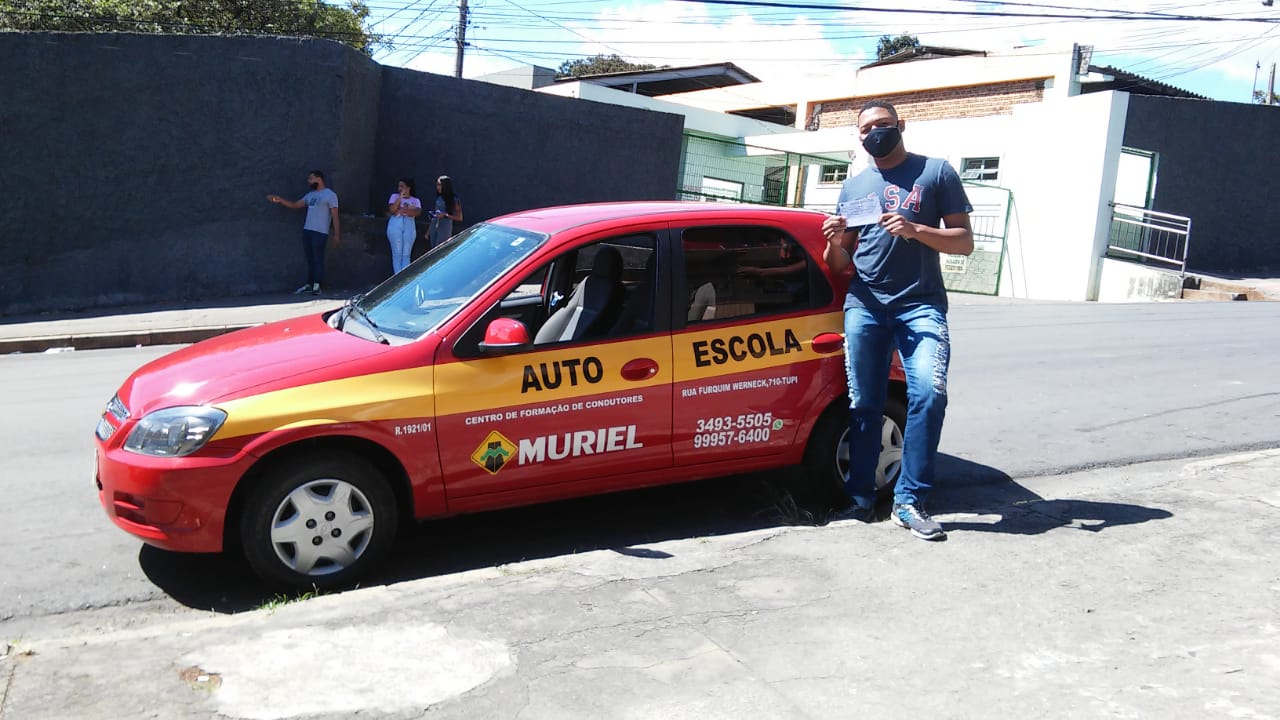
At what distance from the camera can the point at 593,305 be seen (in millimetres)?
4961

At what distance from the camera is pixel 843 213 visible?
17.0 ft

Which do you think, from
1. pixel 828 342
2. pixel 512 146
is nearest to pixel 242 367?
pixel 828 342

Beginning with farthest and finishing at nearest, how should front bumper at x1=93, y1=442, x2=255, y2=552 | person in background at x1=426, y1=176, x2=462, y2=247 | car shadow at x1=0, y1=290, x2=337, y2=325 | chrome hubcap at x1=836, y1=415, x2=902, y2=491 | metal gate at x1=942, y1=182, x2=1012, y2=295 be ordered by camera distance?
metal gate at x1=942, y1=182, x2=1012, y2=295
person in background at x1=426, y1=176, x2=462, y2=247
car shadow at x1=0, y1=290, x2=337, y2=325
chrome hubcap at x1=836, y1=415, x2=902, y2=491
front bumper at x1=93, y1=442, x2=255, y2=552

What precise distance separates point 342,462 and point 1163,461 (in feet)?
17.1

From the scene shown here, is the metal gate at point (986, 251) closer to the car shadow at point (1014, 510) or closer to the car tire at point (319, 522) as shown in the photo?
the car shadow at point (1014, 510)

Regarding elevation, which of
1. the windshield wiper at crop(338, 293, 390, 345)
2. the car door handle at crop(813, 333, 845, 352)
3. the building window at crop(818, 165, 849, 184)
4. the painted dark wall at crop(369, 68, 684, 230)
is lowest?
the windshield wiper at crop(338, 293, 390, 345)

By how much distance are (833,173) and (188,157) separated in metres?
16.6

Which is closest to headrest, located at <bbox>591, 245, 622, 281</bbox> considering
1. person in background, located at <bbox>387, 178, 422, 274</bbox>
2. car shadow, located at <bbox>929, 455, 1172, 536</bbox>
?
car shadow, located at <bbox>929, 455, 1172, 536</bbox>

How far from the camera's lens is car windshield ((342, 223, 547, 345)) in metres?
4.77

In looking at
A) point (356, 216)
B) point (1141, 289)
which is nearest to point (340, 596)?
point (356, 216)

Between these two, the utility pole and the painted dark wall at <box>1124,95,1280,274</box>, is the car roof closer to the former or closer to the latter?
the painted dark wall at <box>1124,95,1280,274</box>

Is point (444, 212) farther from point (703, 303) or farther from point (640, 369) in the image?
point (640, 369)

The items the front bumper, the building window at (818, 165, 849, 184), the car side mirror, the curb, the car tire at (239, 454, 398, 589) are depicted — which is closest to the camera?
the front bumper

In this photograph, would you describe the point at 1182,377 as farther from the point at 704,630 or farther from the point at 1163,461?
the point at 704,630
